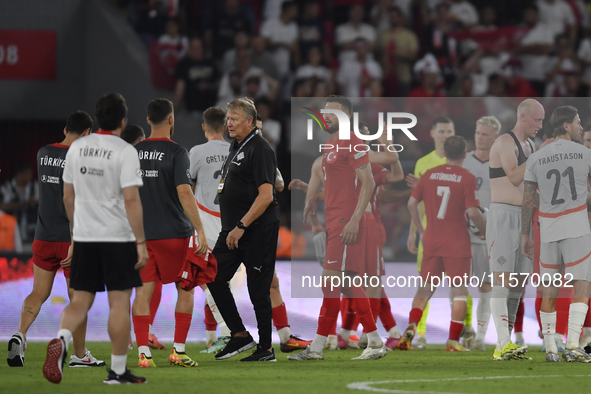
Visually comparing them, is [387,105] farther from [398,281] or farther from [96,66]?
[96,66]

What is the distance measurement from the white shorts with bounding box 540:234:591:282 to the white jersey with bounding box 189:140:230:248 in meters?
3.00

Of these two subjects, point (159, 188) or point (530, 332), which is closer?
point (159, 188)

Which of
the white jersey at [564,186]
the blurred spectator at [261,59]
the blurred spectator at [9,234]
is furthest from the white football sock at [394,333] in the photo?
the blurred spectator at [261,59]

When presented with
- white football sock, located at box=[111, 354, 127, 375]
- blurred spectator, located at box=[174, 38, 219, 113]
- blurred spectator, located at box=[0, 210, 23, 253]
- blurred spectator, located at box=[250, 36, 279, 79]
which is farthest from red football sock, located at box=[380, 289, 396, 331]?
blurred spectator, located at box=[250, 36, 279, 79]

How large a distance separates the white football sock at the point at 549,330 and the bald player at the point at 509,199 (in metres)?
0.36

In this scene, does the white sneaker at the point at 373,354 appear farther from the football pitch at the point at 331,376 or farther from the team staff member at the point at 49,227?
the team staff member at the point at 49,227

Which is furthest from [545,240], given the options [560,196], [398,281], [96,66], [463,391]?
[96,66]

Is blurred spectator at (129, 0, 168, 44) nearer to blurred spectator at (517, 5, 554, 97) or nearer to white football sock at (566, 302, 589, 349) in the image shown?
blurred spectator at (517, 5, 554, 97)

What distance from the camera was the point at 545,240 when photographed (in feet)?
23.5

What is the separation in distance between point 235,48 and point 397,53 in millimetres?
2992

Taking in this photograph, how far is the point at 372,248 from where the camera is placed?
8008 millimetres

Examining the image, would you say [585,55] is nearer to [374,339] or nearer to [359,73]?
[359,73]

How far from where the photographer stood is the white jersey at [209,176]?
7758 mm

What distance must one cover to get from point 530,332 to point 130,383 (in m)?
5.81
